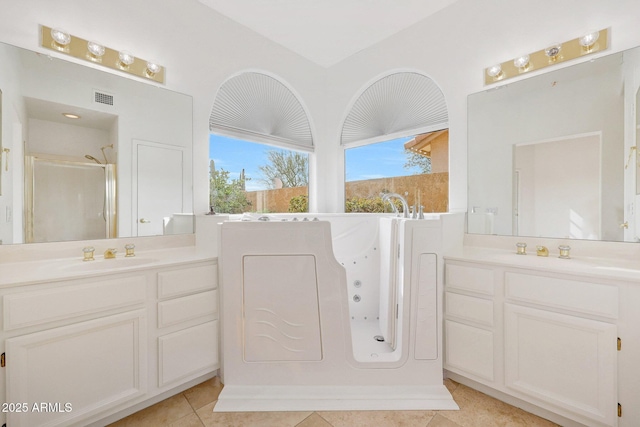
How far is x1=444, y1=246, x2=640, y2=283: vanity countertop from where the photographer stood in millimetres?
1249

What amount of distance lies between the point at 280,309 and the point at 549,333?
1374 millimetres

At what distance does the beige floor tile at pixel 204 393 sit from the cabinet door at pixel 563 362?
166 cm

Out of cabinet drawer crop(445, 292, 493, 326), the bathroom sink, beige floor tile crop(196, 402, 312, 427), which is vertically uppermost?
the bathroom sink

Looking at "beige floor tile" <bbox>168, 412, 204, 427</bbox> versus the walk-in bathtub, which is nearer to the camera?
"beige floor tile" <bbox>168, 412, 204, 427</bbox>

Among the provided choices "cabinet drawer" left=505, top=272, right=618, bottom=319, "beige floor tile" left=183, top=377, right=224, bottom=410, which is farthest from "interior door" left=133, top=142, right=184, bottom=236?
"cabinet drawer" left=505, top=272, right=618, bottom=319

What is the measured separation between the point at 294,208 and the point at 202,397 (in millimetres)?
1993

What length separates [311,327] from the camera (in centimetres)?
153

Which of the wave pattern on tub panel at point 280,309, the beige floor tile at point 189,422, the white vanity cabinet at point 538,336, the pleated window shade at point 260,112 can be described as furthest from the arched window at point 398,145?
the beige floor tile at point 189,422

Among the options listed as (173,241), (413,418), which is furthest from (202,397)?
(413,418)

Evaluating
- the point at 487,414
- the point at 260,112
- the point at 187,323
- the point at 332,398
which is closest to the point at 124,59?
the point at 260,112

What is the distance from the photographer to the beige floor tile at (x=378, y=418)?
138 cm

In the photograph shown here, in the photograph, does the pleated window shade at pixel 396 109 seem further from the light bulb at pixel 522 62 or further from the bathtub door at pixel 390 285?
the bathtub door at pixel 390 285

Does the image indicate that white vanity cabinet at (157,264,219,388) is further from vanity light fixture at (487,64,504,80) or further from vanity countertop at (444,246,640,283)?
vanity light fixture at (487,64,504,80)

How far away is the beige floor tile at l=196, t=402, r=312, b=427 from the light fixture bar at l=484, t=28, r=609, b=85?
8.36 ft
